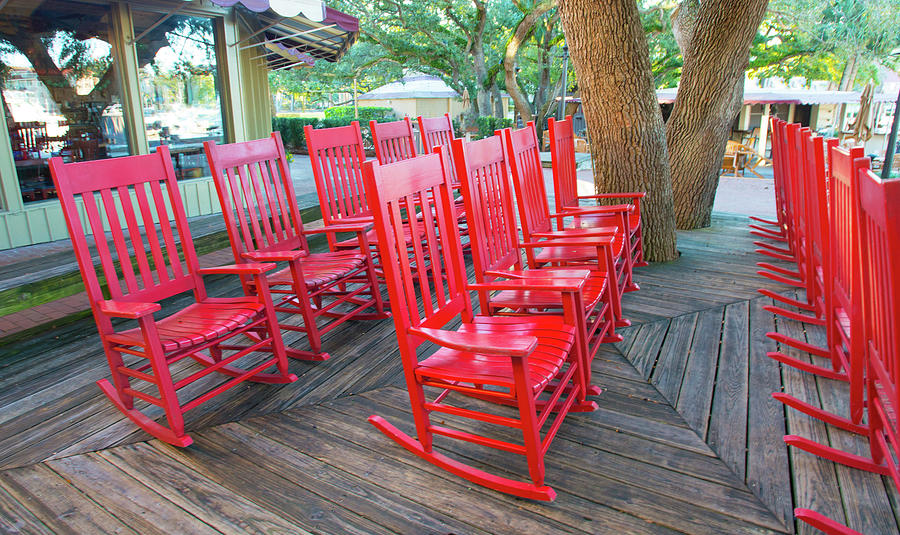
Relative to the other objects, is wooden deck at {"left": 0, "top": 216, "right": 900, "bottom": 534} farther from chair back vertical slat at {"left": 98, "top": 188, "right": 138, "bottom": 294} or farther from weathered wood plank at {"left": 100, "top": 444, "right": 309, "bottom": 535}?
chair back vertical slat at {"left": 98, "top": 188, "right": 138, "bottom": 294}

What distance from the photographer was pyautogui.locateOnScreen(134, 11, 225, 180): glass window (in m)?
5.58

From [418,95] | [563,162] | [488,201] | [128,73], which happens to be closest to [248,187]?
[488,201]

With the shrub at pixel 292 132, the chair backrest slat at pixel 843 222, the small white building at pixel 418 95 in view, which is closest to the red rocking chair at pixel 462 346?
the chair backrest slat at pixel 843 222

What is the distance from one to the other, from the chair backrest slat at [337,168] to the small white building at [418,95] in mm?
13473

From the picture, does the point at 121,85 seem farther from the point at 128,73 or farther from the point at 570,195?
the point at 570,195

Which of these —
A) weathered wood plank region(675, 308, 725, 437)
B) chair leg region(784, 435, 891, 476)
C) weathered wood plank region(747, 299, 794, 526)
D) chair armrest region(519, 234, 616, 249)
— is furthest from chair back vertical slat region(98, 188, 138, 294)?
chair leg region(784, 435, 891, 476)

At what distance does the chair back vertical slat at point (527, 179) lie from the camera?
276 centimetres

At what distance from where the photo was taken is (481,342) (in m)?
1.66

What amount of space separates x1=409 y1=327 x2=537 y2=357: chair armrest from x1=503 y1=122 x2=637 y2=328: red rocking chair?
921mm

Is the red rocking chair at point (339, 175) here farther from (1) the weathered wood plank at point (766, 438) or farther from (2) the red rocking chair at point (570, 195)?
(1) the weathered wood plank at point (766, 438)

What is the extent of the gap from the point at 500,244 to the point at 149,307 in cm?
140

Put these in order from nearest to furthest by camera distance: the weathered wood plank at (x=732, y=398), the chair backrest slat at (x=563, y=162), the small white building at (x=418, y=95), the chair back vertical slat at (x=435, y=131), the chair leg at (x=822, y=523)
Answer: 1. the chair leg at (x=822, y=523)
2. the weathered wood plank at (x=732, y=398)
3. the chair backrest slat at (x=563, y=162)
4. the chair back vertical slat at (x=435, y=131)
5. the small white building at (x=418, y=95)

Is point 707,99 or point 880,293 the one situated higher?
point 707,99

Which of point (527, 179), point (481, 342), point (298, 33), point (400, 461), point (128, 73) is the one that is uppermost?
point (298, 33)
